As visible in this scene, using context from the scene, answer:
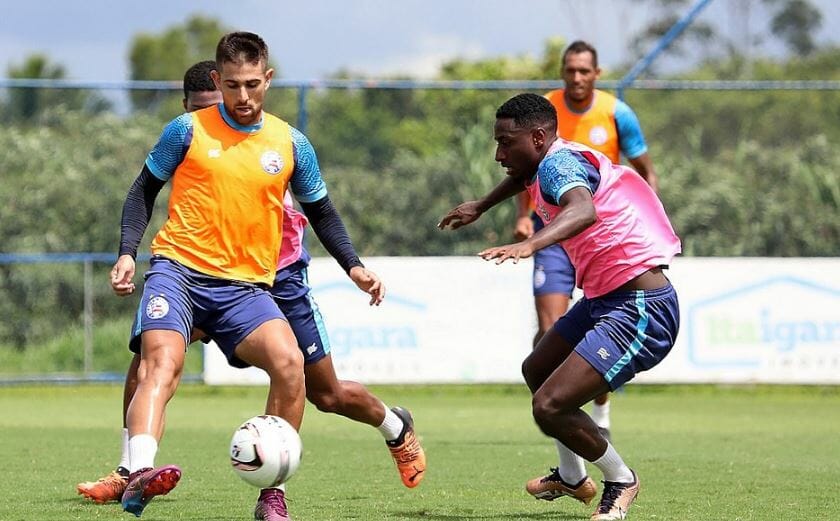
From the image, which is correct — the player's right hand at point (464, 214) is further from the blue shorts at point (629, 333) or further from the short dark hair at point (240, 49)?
the short dark hair at point (240, 49)

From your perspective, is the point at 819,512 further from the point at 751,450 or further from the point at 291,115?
the point at 291,115

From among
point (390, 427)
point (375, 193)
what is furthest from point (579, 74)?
point (375, 193)

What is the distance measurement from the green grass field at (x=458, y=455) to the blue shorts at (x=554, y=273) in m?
1.15

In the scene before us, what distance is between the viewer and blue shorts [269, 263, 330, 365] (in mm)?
7672

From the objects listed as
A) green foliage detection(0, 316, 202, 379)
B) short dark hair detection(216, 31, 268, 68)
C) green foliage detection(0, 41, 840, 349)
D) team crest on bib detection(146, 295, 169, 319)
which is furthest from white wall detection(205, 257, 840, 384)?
team crest on bib detection(146, 295, 169, 319)

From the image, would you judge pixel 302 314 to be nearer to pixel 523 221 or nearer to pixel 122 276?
pixel 122 276

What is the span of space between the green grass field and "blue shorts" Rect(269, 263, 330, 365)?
795mm

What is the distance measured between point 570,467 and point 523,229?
3403mm

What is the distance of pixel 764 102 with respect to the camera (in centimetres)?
3697

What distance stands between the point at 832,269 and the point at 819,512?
8977mm

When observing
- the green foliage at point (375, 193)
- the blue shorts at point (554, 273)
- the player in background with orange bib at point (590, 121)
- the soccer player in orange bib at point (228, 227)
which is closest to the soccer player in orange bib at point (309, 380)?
the soccer player in orange bib at point (228, 227)

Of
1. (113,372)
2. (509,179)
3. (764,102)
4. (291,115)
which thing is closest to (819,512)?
(509,179)

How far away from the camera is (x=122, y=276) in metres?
6.58

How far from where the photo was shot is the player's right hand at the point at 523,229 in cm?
1071
